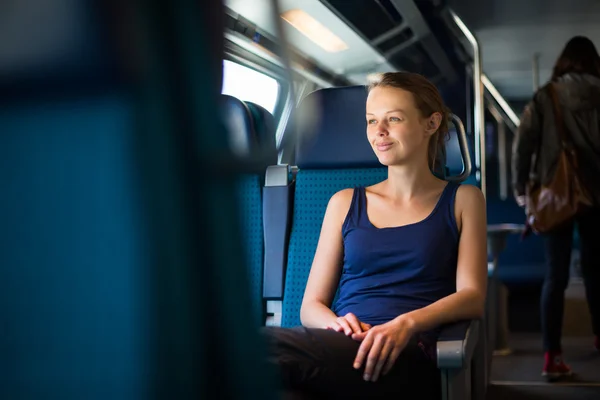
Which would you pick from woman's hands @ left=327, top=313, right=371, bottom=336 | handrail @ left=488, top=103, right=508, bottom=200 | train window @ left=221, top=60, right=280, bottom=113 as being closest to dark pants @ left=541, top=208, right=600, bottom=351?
train window @ left=221, top=60, right=280, bottom=113

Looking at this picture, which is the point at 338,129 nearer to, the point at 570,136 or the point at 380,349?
the point at 380,349

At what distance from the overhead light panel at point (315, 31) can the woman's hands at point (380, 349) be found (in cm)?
247

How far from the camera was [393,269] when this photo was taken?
211 centimetres

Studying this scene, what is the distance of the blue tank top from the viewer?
2074mm

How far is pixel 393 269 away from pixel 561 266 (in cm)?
207

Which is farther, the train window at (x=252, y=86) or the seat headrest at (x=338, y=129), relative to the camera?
the train window at (x=252, y=86)

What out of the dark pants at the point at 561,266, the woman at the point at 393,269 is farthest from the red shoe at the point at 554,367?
the woman at the point at 393,269

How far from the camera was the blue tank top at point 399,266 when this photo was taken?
2.07 meters

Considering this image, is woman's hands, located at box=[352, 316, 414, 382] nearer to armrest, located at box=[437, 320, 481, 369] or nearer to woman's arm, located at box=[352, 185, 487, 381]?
woman's arm, located at box=[352, 185, 487, 381]

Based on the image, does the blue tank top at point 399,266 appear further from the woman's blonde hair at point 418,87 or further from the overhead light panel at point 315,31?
the overhead light panel at point 315,31

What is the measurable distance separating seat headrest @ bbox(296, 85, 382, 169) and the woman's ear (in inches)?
13.7

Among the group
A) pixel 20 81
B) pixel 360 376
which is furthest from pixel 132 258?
pixel 360 376

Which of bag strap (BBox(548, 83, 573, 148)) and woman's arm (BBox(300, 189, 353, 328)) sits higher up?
bag strap (BBox(548, 83, 573, 148))

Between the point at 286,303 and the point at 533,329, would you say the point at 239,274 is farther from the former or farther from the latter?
the point at 533,329
